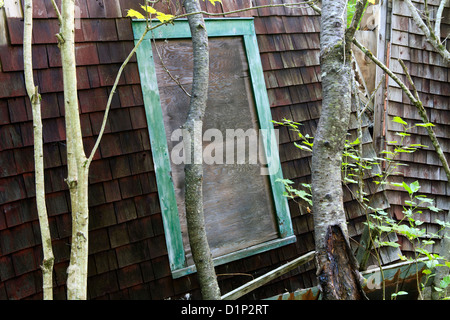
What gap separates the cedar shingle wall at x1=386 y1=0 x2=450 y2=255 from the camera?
4285 millimetres

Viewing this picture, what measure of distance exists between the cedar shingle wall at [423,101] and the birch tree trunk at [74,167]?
11.1ft

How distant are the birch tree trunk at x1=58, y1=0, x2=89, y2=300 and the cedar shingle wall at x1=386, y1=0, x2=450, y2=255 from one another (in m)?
3.39

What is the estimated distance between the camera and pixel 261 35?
344 cm

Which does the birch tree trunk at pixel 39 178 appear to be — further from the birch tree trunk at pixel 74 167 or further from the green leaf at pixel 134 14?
the green leaf at pixel 134 14

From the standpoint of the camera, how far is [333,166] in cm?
194

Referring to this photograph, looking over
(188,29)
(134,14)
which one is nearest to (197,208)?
(134,14)

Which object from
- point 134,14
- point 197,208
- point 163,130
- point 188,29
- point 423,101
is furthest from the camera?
point 423,101

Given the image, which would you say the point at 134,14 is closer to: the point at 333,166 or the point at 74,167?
the point at 74,167

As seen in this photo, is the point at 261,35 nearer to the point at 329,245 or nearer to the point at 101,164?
the point at 101,164

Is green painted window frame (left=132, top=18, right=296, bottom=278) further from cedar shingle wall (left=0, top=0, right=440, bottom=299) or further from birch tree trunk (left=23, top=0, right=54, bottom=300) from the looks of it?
birch tree trunk (left=23, top=0, right=54, bottom=300)

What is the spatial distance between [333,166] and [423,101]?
3.20 metres

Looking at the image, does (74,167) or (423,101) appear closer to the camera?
(74,167)
